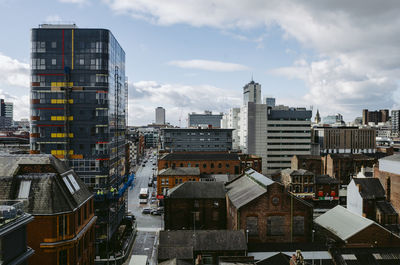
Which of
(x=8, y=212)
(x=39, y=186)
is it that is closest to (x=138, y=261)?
(x=39, y=186)

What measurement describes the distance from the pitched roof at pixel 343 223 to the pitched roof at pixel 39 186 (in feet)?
111

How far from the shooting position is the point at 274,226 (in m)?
45.0

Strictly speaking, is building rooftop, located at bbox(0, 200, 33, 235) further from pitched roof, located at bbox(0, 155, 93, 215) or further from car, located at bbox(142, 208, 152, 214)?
car, located at bbox(142, 208, 152, 214)

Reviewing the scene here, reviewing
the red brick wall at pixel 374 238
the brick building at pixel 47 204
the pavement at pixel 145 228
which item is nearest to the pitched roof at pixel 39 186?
the brick building at pixel 47 204

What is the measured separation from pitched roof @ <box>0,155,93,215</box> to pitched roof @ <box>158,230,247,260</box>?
11.0 m

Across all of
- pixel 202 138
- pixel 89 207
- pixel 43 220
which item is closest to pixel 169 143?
pixel 202 138

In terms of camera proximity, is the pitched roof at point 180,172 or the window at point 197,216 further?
the pitched roof at point 180,172

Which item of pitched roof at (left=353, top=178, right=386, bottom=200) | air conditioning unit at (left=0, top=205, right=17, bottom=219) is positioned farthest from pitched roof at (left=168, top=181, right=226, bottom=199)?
air conditioning unit at (left=0, top=205, right=17, bottom=219)

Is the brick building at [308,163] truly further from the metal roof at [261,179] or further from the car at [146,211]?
the metal roof at [261,179]

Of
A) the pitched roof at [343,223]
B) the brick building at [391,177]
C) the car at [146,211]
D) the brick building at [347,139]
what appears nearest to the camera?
the pitched roof at [343,223]

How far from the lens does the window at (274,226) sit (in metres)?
45.0

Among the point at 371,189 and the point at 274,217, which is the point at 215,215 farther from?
the point at 371,189

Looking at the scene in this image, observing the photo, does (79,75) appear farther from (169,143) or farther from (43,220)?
(169,143)

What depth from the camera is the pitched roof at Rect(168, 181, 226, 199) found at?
56.0 metres
